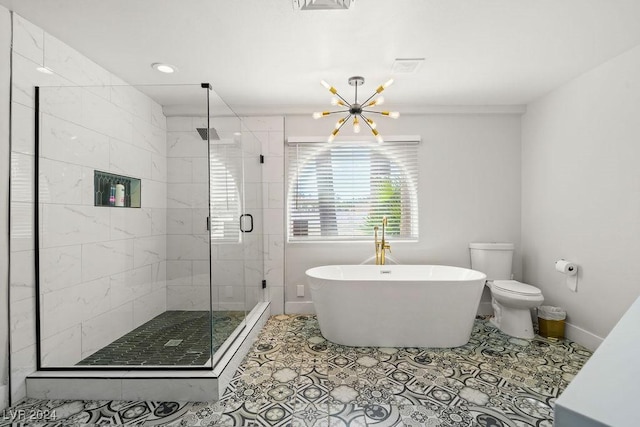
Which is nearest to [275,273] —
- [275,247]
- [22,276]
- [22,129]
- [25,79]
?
[275,247]

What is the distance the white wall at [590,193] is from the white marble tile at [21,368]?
401 centimetres

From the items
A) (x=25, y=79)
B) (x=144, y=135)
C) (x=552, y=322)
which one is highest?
(x=25, y=79)

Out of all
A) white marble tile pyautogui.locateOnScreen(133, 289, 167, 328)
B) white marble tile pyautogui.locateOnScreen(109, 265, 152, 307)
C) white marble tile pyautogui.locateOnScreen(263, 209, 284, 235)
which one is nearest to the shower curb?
white marble tile pyautogui.locateOnScreen(133, 289, 167, 328)

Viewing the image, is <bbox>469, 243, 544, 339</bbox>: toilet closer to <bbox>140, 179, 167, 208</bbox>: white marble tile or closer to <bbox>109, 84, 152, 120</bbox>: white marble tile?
<bbox>140, 179, 167, 208</bbox>: white marble tile

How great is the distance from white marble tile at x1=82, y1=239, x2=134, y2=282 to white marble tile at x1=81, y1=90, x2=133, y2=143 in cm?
75

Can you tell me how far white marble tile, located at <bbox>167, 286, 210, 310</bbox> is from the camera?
2.17 m

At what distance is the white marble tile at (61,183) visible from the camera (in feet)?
6.62

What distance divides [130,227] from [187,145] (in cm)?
72

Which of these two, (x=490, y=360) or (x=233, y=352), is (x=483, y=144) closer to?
(x=490, y=360)

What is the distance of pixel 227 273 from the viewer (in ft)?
7.97

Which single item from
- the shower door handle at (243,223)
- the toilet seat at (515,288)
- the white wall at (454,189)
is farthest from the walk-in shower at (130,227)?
the toilet seat at (515,288)

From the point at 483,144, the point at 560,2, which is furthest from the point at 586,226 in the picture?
the point at 560,2

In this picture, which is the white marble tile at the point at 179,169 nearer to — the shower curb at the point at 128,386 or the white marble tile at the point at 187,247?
the white marble tile at the point at 187,247

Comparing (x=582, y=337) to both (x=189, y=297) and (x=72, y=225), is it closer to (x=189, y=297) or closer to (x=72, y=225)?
(x=189, y=297)
